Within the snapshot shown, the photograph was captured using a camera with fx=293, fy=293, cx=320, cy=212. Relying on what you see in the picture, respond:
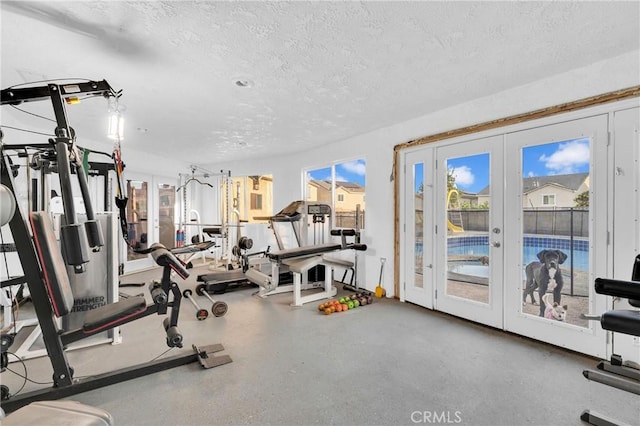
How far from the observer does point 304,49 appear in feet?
7.12

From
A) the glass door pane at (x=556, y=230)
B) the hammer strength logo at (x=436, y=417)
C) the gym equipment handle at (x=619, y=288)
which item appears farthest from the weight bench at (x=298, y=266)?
the gym equipment handle at (x=619, y=288)

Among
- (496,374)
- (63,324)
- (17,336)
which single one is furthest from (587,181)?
(17,336)

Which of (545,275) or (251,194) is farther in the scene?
(251,194)

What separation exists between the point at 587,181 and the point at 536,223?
1.70 feet

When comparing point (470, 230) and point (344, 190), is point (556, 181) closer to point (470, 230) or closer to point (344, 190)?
point (470, 230)

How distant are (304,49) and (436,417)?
8.59ft

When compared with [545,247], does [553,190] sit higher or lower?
higher

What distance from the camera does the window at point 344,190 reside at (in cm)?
478

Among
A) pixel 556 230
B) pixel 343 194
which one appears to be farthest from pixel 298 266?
pixel 556 230

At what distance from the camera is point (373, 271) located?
14.7ft

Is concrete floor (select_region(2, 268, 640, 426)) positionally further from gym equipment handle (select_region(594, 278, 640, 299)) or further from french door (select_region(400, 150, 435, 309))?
gym equipment handle (select_region(594, 278, 640, 299))

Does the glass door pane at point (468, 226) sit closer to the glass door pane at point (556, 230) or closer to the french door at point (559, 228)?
the french door at point (559, 228)

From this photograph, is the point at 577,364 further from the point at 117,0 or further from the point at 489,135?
the point at 117,0

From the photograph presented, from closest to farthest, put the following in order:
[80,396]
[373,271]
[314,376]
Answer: [80,396], [314,376], [373,271]
